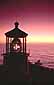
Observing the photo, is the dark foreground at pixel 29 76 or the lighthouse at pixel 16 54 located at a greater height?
the lighthouse at pixel 16 54

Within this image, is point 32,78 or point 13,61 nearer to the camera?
point 32,78

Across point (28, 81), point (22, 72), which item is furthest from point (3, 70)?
point (28, 81)

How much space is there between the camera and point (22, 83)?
49.8 ft

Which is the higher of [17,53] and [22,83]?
[17,53]

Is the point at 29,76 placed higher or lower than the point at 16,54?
lower

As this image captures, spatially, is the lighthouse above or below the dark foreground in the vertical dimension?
above

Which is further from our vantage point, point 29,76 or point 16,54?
point 16,54

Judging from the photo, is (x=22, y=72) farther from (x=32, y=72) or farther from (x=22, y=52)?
(x=22, y=52)

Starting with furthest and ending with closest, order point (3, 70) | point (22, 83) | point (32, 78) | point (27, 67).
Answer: point (27, 67) → point (3, 70) → point (32, 78) → point (22, 83)

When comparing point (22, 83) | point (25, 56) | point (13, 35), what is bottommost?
point (22, 83)

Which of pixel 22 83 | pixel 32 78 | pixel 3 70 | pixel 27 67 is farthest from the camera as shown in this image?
pixel 27 67

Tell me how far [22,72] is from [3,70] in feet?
3.64

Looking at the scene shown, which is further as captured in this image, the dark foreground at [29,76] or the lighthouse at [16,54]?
the lighthouse at [16,54]

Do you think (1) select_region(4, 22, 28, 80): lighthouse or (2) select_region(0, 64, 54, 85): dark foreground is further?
(1) select_region(4, 22, 28, 80): lighthouse
